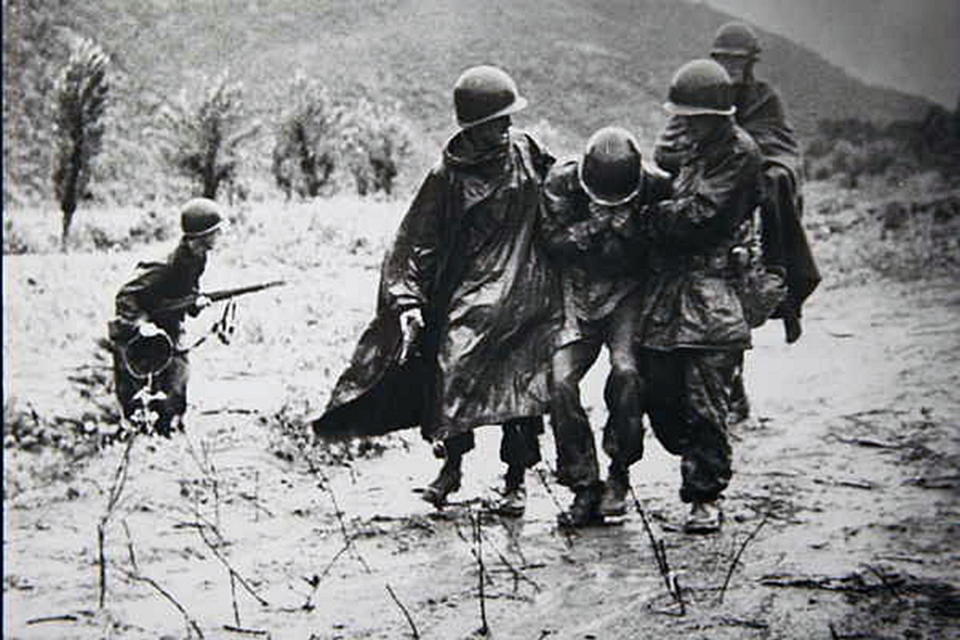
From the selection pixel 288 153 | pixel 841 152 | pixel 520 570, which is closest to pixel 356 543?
pixel 520 570

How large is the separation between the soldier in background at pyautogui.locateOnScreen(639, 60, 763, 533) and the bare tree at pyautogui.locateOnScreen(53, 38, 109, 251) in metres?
3.52

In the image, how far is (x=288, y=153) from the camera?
30.8 feet

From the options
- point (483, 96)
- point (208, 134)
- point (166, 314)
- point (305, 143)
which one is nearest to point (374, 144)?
point (305, 143)

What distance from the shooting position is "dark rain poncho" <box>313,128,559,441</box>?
4.78 meters

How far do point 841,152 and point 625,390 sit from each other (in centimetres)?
532

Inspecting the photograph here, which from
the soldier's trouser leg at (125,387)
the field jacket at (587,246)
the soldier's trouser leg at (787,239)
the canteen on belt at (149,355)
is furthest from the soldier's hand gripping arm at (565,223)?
the soldier's trouser leg at (125,387)

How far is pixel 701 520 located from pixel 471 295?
1.28 m

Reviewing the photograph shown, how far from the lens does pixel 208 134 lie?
8789 millimetres

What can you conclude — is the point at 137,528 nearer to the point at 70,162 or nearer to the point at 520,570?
the point at 520,570

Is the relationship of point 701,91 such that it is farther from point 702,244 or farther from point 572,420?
point 572,420

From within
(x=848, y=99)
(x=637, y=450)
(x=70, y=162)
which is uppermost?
(x=848, y=99)

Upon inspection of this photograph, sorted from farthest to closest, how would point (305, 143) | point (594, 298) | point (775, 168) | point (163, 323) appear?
1. point (305, 143)
2. point (163, 323)
3. point (775, 168)
4. point (594, 298)

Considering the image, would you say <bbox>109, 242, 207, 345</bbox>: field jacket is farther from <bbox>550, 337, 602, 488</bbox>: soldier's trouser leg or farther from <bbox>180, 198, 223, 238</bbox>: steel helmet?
<bbox>550, 337, 602, 488</bbox>: soldier's trouser leg

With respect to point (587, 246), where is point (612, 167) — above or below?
above
